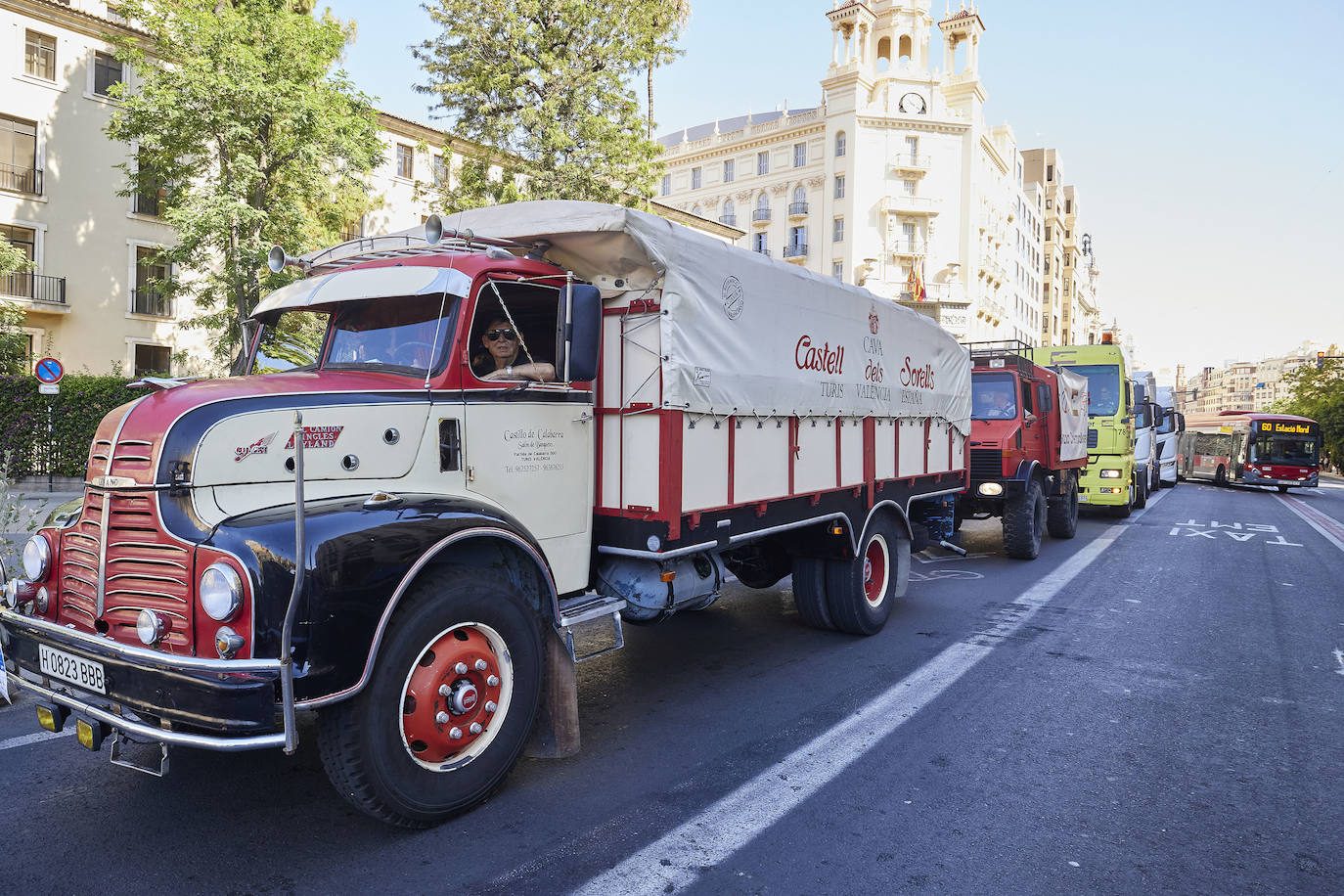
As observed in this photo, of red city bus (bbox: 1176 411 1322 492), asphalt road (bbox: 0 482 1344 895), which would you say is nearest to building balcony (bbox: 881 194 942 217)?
red city bus (bbox: 1176 411 1322 492)

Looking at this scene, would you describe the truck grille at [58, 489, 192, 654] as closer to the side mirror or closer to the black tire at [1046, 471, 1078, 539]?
the side mirror

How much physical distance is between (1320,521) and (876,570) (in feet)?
58.3

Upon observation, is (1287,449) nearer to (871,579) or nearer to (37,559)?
(871,579)

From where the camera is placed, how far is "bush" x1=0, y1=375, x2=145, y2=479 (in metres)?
18.8

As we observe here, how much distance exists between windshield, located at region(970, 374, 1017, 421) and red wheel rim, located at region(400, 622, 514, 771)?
10.1 meters

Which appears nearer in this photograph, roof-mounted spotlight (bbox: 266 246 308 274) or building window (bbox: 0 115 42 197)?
roof-mounted spotlight (bbox: 266 246 308 274)

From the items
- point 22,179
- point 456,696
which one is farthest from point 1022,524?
point 22,179

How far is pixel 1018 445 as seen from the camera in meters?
12.1

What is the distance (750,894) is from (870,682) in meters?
3.01

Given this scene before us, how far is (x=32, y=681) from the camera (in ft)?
12.3

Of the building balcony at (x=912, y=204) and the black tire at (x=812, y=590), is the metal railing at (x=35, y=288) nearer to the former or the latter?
the black tire at (x=812, y=590)

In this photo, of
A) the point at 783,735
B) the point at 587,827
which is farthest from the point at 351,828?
the point at 783,735

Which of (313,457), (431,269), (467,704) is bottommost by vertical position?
(467,704)

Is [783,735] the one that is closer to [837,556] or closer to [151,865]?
[837,556]
